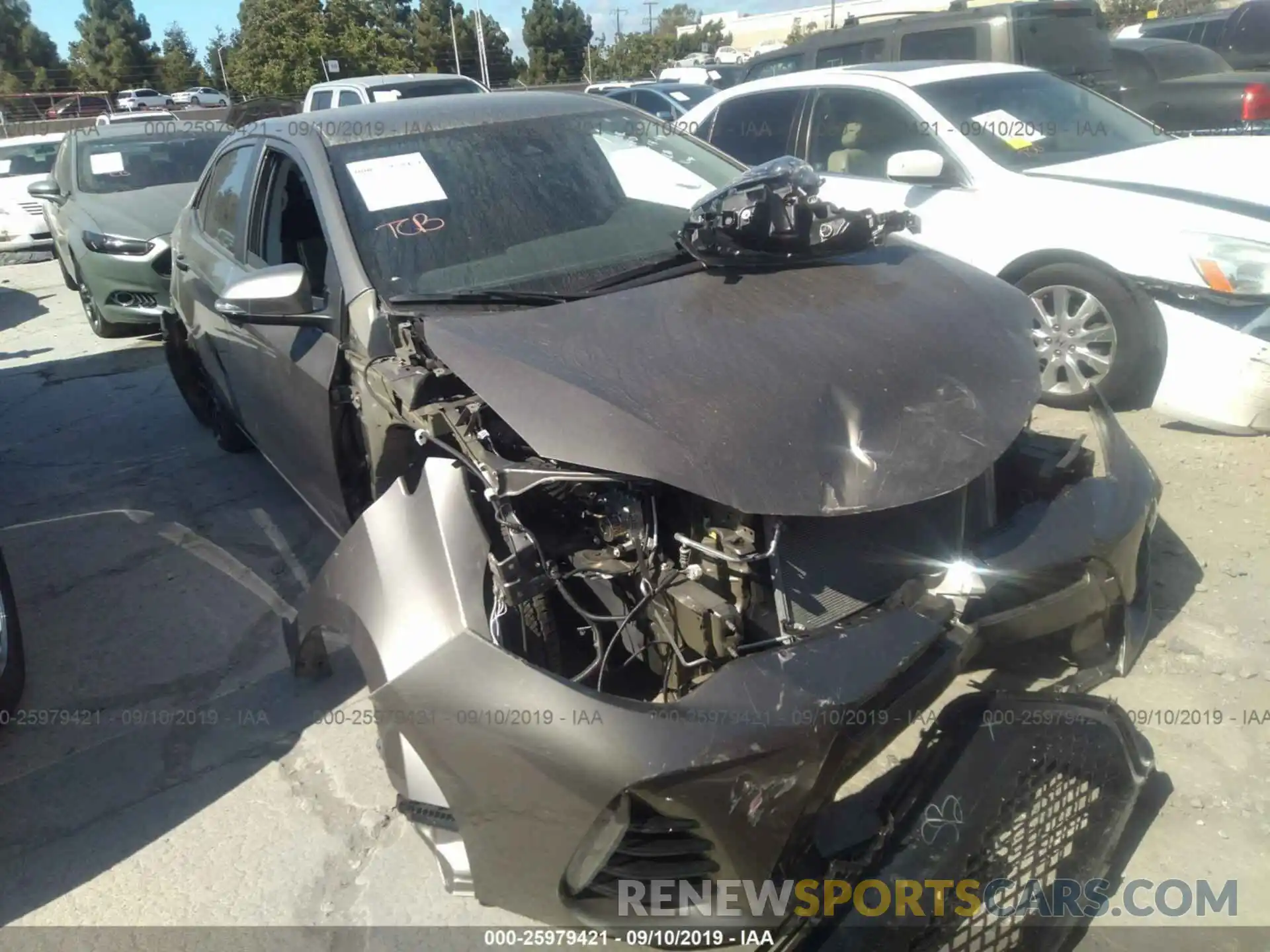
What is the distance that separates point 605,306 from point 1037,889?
171 centimetres

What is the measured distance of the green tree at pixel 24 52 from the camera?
44.3 meters

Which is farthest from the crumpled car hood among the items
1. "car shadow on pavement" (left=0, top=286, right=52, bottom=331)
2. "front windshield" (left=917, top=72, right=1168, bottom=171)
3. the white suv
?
the white suv

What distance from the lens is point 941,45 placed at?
23.4ft

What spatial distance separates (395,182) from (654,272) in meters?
0.94

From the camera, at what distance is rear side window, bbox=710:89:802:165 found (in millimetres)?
5785

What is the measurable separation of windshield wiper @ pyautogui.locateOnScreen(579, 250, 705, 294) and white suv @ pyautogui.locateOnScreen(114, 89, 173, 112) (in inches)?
1471

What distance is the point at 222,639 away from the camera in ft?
11.4

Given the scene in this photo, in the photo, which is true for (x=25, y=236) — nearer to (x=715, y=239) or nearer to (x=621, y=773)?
(x=715, y=239)

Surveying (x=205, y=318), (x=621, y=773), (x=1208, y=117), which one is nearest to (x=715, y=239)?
(x=621, y=773)

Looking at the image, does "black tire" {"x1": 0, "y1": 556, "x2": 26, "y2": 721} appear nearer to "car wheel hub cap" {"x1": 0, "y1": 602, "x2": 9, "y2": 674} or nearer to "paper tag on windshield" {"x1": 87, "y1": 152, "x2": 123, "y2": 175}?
"car wheel hub cap" {"x1": 0, "y1": 602, "x2": 9, "y2": 674}

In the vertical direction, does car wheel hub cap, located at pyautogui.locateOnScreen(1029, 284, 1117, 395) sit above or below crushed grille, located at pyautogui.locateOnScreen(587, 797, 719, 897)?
above

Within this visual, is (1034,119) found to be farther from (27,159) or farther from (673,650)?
(27,159)

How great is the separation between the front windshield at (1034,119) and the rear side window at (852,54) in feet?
7.05

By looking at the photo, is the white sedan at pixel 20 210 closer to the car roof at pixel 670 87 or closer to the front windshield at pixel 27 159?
the front windshield at pixel 27 159
